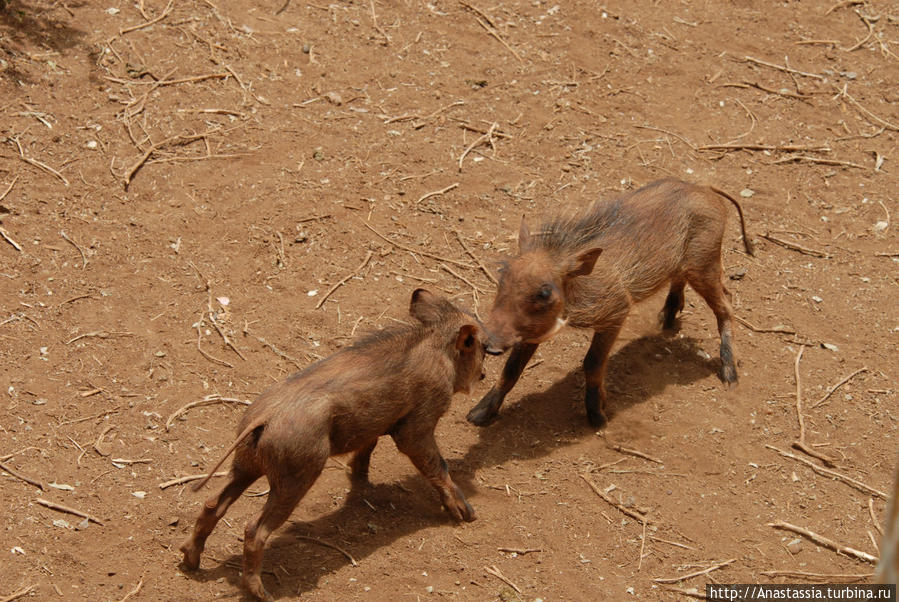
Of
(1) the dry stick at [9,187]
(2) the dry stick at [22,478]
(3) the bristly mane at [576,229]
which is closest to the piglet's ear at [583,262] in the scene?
(3) the bristly mane at [576,229]

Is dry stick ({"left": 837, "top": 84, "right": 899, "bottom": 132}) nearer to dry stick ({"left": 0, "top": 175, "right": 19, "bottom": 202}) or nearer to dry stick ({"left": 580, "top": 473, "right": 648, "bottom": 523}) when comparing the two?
dry stick ({"left": 580, "top": 473, "right": 648, "bottom": 523})

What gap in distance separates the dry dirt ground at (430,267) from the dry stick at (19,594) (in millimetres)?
29

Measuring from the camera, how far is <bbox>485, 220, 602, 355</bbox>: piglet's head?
18.5 feet

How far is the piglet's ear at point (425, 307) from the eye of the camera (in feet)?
17.6

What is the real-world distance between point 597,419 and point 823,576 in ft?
5.28

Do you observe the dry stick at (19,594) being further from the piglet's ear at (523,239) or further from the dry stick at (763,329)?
the dry stick at (763,329)

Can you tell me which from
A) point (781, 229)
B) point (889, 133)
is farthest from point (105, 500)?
point (889, 133)

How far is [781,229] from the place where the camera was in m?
7.75

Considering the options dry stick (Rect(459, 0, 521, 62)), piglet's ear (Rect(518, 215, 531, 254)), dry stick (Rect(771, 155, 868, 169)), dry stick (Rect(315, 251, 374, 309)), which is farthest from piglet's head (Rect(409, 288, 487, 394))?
dry stick (Rect(459, 0, 521, 62))

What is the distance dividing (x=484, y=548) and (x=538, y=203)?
318 centimetres

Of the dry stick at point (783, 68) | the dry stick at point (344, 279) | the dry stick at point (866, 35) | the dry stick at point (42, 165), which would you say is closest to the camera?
the dry stick at point (344, 279)

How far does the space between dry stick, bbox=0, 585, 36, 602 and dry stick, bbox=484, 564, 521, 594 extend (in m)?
2.21

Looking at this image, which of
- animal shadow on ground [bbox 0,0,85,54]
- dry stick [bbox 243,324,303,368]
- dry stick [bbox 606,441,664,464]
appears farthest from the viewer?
animal shadow on ground [bbox 0,0,85,54]

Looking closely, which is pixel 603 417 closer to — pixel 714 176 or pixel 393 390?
pixel 393 390
